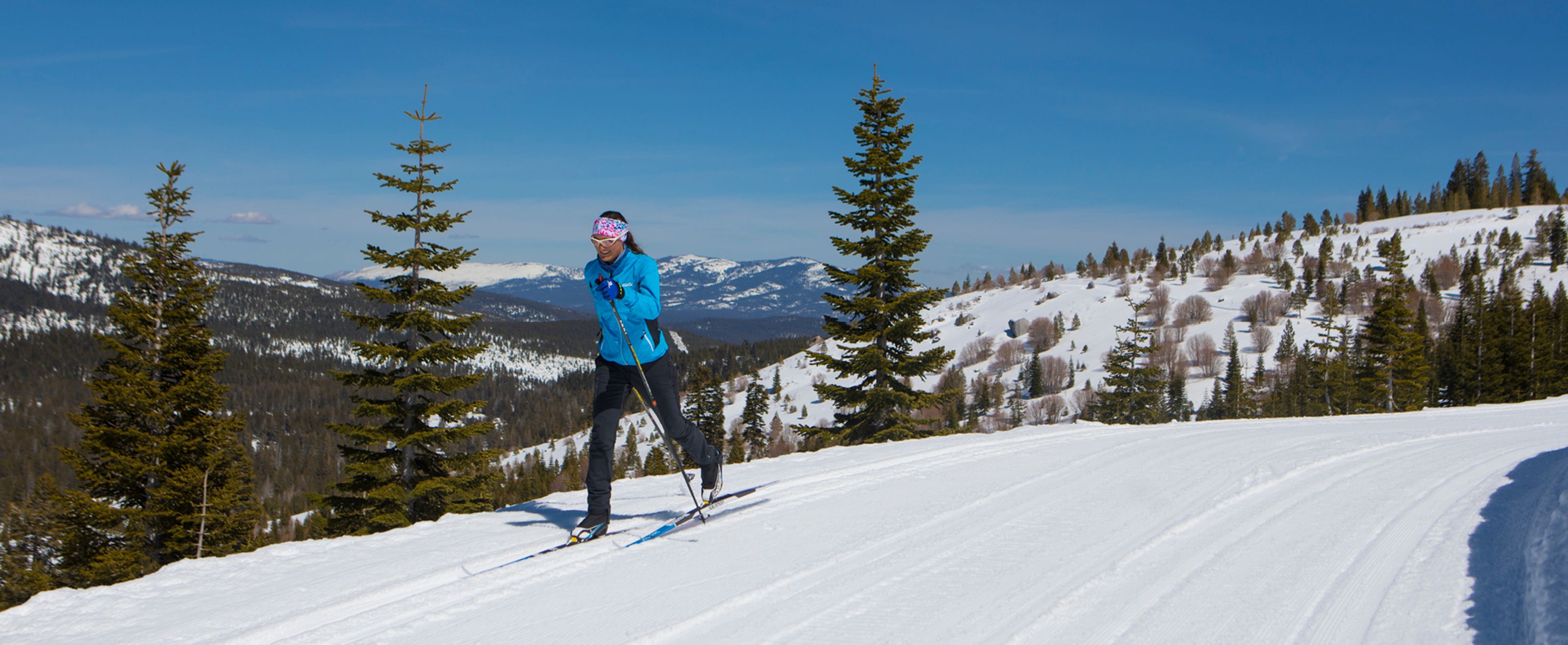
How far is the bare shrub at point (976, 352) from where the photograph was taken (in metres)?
111

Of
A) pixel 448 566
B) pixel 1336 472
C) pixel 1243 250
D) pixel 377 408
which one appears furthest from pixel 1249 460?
pixel 1243 250

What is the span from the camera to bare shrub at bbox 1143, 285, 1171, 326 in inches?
4114

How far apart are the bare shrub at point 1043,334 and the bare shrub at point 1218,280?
25.0 meters

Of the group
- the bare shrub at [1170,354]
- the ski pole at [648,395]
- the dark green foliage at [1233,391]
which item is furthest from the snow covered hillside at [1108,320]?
the ski pole at [648,395]

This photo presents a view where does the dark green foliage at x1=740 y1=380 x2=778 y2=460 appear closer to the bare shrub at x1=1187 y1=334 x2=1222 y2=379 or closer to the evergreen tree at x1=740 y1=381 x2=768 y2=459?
the evergreen tree at x1=740 y1=381 x2=768 y2=459

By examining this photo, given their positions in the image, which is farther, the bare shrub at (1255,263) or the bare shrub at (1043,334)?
the bare shrub at (1255,263)

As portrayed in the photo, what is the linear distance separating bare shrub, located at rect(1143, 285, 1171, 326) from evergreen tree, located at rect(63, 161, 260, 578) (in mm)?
106004

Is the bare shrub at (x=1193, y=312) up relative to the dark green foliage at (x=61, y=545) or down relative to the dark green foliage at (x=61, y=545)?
up

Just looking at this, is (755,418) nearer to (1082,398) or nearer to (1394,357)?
(1394,357)

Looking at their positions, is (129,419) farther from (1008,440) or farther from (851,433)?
(1008,440)

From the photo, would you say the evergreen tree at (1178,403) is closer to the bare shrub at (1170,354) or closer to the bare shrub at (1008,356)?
the bare shrub at (1170,354)

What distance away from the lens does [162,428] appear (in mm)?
19109

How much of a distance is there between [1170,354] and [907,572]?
323ft

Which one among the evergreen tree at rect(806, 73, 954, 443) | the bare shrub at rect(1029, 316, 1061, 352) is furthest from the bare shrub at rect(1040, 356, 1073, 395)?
the evergreen tree at rect(806, 73, 954, 443)
